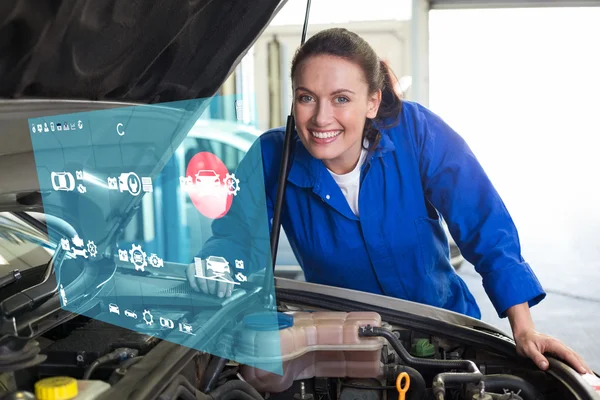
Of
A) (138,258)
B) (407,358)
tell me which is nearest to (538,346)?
(407,358)

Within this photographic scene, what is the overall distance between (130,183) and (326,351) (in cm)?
56

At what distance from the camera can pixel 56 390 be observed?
886 millimetres

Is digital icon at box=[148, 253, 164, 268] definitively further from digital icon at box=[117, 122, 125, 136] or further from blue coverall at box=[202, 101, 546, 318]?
digital icon at box=[117, 122, 125, 136]

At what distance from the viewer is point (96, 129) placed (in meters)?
1.29

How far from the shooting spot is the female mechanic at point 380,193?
1.66m

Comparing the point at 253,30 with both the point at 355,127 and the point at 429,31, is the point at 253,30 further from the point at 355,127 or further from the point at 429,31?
the point at 429,31

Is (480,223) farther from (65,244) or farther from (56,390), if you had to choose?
(56,390)

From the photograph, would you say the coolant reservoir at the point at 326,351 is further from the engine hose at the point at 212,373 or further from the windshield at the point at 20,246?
the windshield at the point at 20,246

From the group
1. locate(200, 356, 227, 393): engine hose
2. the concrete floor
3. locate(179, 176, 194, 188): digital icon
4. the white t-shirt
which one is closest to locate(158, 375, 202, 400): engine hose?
locate(200, 356, 227, 393): engine hose

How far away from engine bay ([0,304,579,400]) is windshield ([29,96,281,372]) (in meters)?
0.05

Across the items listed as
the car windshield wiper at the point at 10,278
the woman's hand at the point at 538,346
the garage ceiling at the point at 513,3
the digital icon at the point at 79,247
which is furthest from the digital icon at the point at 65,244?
the garage ceiling at the point at 513,3

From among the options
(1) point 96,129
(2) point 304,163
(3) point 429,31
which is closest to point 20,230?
(1) point 96,129

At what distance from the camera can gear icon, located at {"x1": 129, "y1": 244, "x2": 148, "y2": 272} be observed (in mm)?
1482

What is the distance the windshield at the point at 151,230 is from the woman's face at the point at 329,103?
0.78ft
